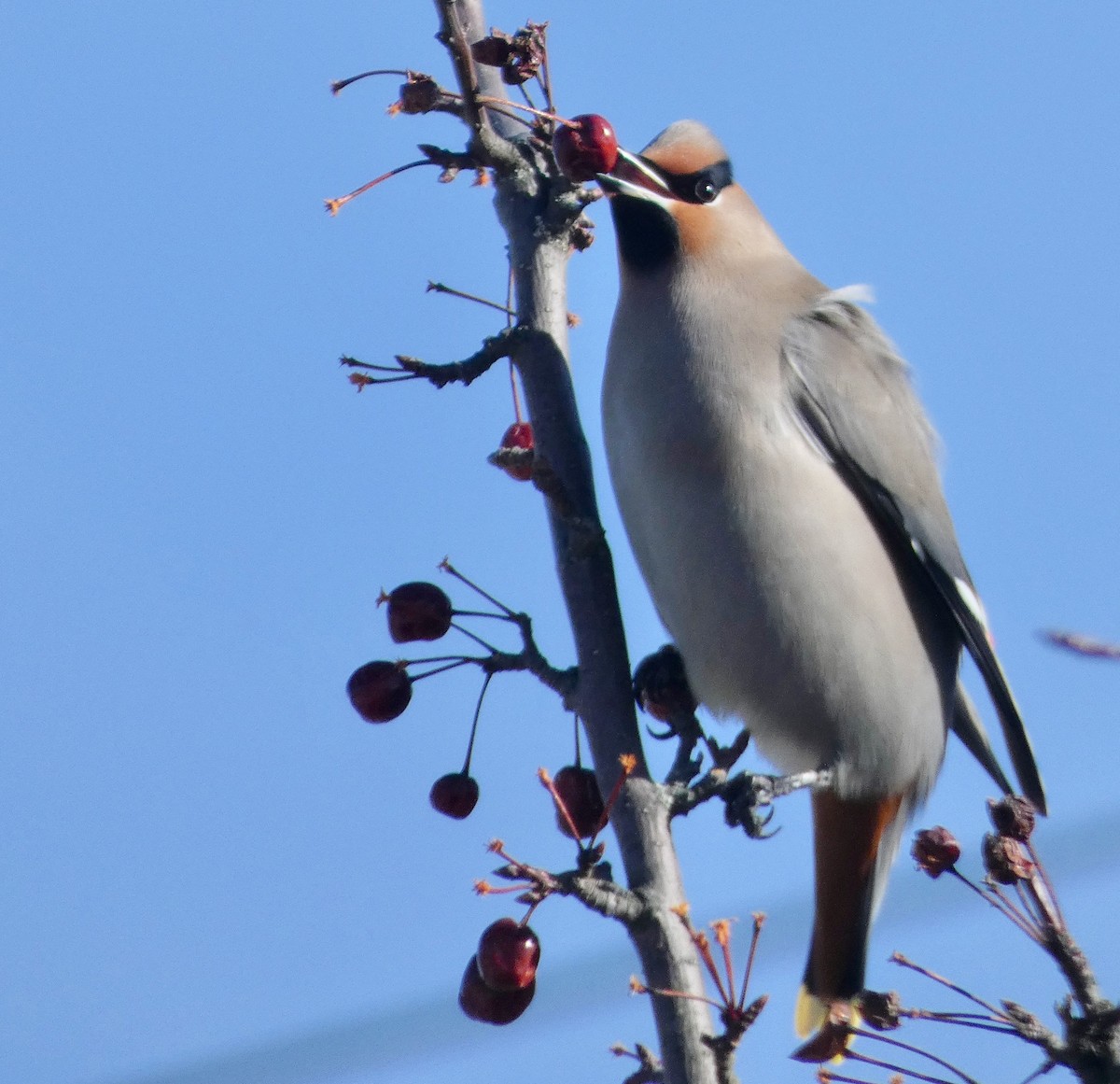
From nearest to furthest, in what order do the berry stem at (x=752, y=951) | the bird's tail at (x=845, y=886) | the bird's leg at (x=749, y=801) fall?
1. the berry stem at (x=752, y=951)
2. the bird's leg at (x=749, y=801)
3. the bird's tail at (x=845, y=886)

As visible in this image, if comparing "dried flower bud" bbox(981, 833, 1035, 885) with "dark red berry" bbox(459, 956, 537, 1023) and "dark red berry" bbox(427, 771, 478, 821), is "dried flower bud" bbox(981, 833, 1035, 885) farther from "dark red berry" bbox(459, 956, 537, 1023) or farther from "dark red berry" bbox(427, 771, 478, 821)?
"dark red berry" bbox(427, 771, 478, 821)

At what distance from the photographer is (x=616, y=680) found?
2.36m

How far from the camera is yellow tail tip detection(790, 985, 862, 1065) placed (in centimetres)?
212

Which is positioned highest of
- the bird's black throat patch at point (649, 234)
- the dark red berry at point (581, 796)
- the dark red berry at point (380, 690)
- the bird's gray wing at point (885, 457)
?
the bird's black throat patch at point (649, 234)

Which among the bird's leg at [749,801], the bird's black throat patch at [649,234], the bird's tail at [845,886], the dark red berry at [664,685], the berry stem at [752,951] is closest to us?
the berry stem at [752,951]

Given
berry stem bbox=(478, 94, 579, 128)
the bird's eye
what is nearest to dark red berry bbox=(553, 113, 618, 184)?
berry stem bbox=(478, 94, 579, 128)

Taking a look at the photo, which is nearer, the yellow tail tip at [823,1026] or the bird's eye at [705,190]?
the yellow tail tip at [823,1026]

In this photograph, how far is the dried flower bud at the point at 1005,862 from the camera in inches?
78.3

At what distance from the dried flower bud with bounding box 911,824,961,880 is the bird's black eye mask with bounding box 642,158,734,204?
63.6 inches

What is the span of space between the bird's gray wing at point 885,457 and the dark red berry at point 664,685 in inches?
20.1

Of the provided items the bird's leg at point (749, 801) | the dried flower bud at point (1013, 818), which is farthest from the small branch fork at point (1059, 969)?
the bird's leg at point (749, 801)

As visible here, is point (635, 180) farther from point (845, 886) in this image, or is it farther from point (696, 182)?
point (845, 886)

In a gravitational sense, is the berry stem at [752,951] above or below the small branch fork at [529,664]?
below

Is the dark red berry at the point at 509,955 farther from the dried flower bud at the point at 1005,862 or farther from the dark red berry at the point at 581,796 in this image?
the dried flower bud at the point at 1005,862
